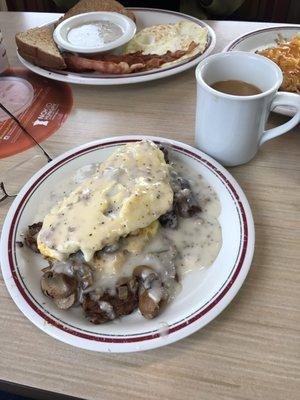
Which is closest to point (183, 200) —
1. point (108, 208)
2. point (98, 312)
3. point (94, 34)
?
point (108, 208)

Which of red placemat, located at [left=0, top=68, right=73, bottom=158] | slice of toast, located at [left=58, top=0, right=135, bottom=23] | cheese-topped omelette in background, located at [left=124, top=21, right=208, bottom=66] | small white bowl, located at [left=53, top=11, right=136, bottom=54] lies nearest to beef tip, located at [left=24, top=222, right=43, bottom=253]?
red placemat, located at [left=0, top=68, right=73, bottom=158]

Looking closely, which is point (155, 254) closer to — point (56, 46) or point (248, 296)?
point (248, 296)

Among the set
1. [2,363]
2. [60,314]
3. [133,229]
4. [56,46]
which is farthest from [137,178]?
[56,46]

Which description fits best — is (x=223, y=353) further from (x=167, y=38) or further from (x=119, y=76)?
(x=167, y=38)

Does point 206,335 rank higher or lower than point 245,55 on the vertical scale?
lower

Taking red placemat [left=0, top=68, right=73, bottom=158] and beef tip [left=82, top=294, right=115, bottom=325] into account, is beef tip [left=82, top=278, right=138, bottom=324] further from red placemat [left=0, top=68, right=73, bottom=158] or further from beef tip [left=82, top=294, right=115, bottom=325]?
red placemat [left=0, top=68, right=73, bottom=158]

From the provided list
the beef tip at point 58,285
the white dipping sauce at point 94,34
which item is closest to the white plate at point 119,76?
the white dipping sauce at point 94,34
